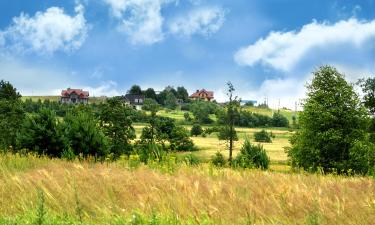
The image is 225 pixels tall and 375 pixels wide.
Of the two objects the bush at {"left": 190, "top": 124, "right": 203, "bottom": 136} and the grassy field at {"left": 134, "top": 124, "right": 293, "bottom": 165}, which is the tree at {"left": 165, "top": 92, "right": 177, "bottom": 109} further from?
the bush at {"left": 190, "top": 124, "right": 203, "bottom": 136}

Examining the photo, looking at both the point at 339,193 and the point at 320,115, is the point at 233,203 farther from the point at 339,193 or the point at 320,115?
the point at 320,115

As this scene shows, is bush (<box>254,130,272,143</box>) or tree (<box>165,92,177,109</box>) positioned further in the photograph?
tree (<box>165,92,177,109</box>)

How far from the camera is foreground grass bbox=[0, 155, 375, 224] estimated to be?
6.77 metres

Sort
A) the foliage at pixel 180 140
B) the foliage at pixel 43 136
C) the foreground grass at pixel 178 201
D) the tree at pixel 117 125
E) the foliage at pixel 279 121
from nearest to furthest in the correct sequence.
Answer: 1. the foreground grass at pixel 178 201
2. the foliage at pixel 43 136
3. the tree at pixel 117 125
4. the foliage at pixel 180 140
5. the foliage at pixel 279 121

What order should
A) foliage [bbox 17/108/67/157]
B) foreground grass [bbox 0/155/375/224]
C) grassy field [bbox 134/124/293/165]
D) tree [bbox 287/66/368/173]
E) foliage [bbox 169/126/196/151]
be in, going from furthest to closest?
foliage [bbox 169/126/196/151]
grassy field [bbox 134/124/293/165]
tree [bbox 287/66/368/173]
foliage [bbox 17/108/67/157]
foreground grass [bbox 0/155/375/224]

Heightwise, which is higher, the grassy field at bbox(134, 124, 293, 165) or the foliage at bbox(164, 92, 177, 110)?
the foliage at bbox(164, 92, 177, 110)

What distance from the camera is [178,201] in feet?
24.5

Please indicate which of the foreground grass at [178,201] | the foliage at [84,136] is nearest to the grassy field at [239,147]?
the foliage at [84,136]

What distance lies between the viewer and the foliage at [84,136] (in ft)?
99.6

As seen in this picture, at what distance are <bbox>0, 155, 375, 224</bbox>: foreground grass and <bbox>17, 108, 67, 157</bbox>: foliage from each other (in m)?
19.3

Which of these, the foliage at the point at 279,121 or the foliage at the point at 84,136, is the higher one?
the foliage at the point at 279,121

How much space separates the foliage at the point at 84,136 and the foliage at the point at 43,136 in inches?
32.7

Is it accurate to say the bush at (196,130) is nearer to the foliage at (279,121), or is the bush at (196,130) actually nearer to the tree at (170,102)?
the foliage at (279,121)

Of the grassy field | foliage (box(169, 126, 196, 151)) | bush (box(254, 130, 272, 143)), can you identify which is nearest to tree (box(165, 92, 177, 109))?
the grassy field
